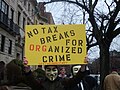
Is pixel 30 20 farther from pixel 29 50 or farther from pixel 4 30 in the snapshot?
pixel 29 50

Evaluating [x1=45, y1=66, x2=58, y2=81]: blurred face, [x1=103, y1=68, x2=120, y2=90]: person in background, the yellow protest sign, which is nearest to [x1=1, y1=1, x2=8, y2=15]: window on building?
[x1=103, y1=68, x2=120, y2=90]: person in background

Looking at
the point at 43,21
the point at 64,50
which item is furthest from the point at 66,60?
the point at 43,21

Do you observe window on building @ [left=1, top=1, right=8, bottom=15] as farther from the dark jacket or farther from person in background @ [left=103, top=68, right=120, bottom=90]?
the dark jacket

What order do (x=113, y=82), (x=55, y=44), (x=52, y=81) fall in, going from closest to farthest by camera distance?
(x=52, y=81) → (x=55, y=44) → (x=113, y=82)

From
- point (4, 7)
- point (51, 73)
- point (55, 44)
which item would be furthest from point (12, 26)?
Result: point (51, 73)

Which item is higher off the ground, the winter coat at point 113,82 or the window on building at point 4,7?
the window on building at point 4,7

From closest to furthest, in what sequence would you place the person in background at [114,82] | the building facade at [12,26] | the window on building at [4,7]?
the person in background at [114,82] → the building facade at [12,26] → the window on building at [4,7]

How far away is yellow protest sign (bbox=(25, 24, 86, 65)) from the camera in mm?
5750

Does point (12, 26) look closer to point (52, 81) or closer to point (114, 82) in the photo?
point (114, 82)

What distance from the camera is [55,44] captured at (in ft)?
19.5

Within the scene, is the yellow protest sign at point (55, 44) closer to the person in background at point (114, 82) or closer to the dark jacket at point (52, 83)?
the dark jacket at point (52, 83)

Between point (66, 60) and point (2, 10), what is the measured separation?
2884cm

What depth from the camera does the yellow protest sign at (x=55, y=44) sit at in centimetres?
575

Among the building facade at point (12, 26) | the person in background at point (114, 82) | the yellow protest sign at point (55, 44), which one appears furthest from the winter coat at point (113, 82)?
the building facade at point (12, 26)
